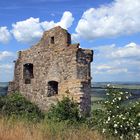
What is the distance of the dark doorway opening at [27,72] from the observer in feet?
72.7

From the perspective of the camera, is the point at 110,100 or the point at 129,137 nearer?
the point at 129,137

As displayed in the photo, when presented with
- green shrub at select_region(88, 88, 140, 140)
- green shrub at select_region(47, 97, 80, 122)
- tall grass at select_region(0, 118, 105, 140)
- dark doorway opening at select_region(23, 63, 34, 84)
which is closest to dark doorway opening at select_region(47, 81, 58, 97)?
dark doorway opening at select_region(23, 63, 34, 84)

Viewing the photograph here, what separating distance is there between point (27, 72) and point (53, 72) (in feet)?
9.96

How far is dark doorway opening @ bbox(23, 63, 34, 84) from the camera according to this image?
22.2 meters

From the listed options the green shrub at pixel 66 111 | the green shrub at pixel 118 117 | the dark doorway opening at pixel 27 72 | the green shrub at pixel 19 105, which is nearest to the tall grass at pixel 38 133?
the green shrub at pixel 118 117

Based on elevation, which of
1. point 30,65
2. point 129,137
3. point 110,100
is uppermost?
point 30,65

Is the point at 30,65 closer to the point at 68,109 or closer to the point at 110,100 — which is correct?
the point at 68,109

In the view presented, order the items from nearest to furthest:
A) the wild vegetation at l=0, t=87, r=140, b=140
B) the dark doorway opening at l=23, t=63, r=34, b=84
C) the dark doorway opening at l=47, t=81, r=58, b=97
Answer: the wild vegetation at l=0, t=87, r=140, b=140 → the dark doorway opening at l=47, t=81, r=58, b=97 → the dark doorway opening at l=23, t=63, r=34, b=84

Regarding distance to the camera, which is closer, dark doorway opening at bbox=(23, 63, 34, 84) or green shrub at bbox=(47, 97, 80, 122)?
green shrub at bbox=(47, 97, 80, 122)

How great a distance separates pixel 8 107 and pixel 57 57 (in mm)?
3540

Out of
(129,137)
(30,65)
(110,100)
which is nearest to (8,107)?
(30,65)

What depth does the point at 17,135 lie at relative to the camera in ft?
27.2

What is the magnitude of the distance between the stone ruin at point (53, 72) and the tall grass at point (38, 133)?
8384 mm

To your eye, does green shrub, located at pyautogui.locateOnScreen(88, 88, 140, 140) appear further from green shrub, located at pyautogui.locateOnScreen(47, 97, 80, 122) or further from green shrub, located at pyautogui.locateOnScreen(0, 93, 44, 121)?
green shrub, located at pyautogui.locateOnScreen(0, 93, 44, 121)
